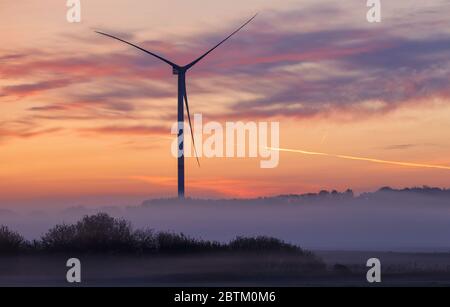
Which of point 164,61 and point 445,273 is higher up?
point 164,61

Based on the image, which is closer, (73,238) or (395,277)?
(395,277)

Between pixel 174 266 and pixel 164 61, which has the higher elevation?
pixel 164 61

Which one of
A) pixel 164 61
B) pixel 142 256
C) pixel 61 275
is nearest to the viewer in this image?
pixel 61 275
